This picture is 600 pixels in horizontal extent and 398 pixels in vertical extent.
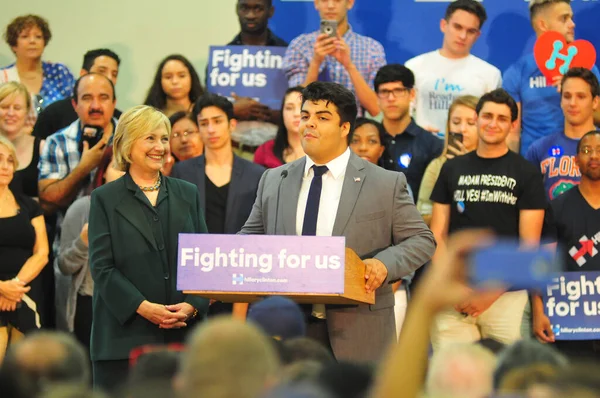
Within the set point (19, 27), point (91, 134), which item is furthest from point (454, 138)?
point (19, 27)

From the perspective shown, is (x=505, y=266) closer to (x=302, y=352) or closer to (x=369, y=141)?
(x=302, y=352)

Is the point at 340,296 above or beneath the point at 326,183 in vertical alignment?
beneath

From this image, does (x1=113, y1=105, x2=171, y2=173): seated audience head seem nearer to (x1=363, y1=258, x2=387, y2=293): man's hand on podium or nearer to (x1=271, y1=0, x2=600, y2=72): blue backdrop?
(x1=363, y1=258, x2=387, y2=293): man's hand on podium

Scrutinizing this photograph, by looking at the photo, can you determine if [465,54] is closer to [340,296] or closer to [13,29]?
[13,29]

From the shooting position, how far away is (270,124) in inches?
294

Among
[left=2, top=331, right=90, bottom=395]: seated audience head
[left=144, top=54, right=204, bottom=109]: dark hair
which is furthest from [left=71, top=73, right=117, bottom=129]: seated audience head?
Result: [left=2, top=331, right=90, bottom=395]: seated audience head

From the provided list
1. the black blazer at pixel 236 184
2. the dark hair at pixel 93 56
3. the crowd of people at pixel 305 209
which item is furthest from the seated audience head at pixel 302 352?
the dark hair at pixel 93 56

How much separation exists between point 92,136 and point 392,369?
4.74 m

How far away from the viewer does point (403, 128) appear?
707cm

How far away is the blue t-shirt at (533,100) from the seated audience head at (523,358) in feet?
14.7

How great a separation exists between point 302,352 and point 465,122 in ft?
12.8

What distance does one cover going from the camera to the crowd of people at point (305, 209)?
2799 mm

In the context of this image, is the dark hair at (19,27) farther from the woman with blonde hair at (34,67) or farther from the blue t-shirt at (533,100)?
the blue t-shirt at (533,100)

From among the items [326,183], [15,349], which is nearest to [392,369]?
[15,349]
